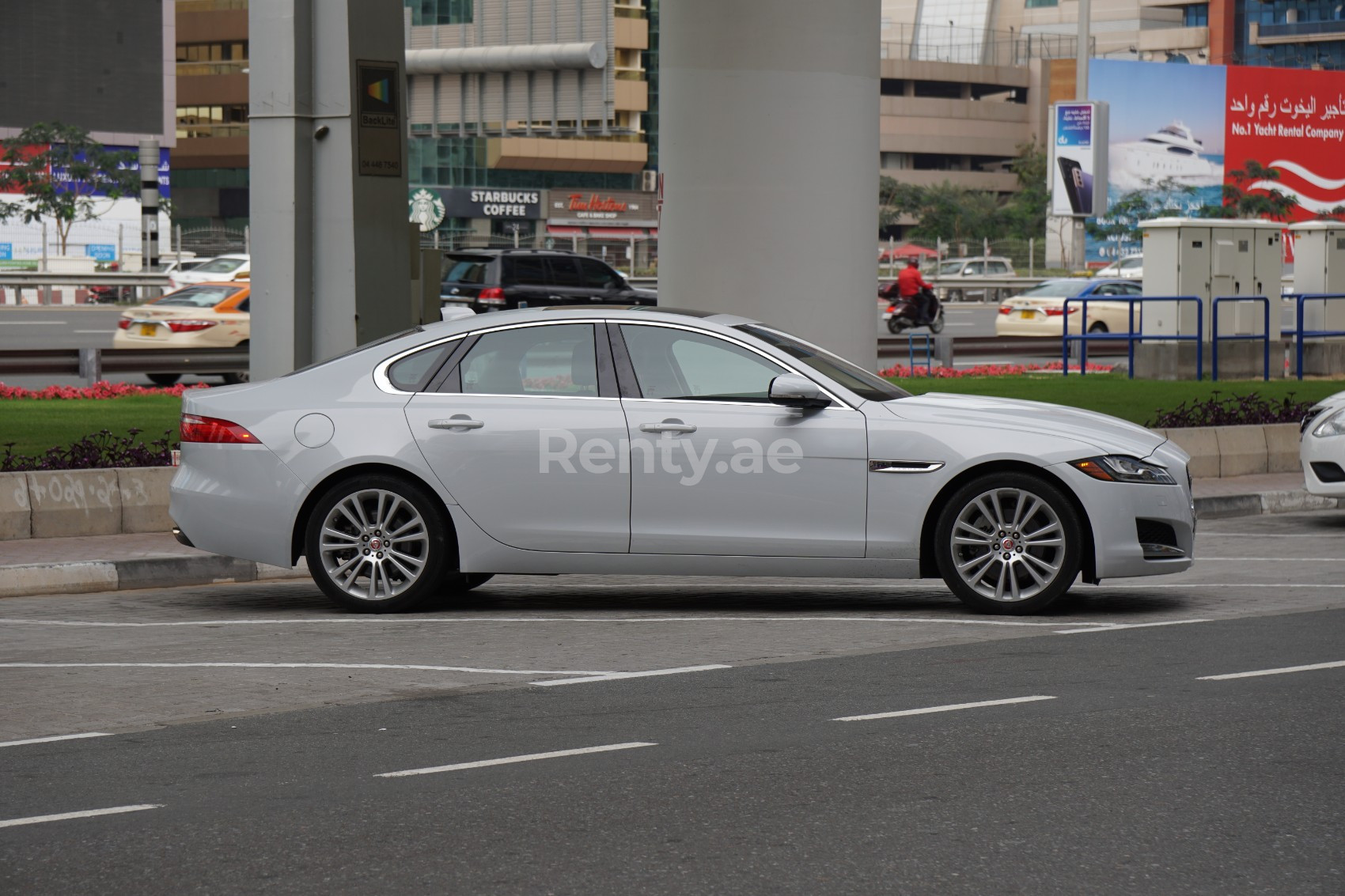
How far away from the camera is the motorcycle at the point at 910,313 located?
3306cm

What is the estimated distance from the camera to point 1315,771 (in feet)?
19.7

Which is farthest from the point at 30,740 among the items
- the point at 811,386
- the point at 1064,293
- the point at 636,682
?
the point at 1064,293

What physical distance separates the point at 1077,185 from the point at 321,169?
7151 centimetres

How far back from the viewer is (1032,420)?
930 cm

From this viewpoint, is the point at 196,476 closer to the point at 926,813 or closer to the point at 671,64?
the point at 926,813

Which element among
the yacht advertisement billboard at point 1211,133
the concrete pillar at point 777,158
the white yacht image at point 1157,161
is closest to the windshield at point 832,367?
the concrete pillar at point 777,158

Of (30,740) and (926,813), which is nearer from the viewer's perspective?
(926,813)

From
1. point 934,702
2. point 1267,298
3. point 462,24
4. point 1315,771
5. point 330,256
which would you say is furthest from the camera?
point 462,24

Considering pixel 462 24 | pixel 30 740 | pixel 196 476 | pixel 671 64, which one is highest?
pixel 462 24

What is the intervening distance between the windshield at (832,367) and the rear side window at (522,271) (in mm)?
21331

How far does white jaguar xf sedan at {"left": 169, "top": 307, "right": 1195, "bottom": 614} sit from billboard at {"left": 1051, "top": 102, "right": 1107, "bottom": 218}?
73372 millimetres

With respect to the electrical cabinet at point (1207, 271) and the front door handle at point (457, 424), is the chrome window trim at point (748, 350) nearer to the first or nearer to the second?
the front door handle at point (457, 424)

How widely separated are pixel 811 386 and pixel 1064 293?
29.1m

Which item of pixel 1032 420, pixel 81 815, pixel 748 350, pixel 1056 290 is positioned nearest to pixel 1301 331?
pixel 1056 290
